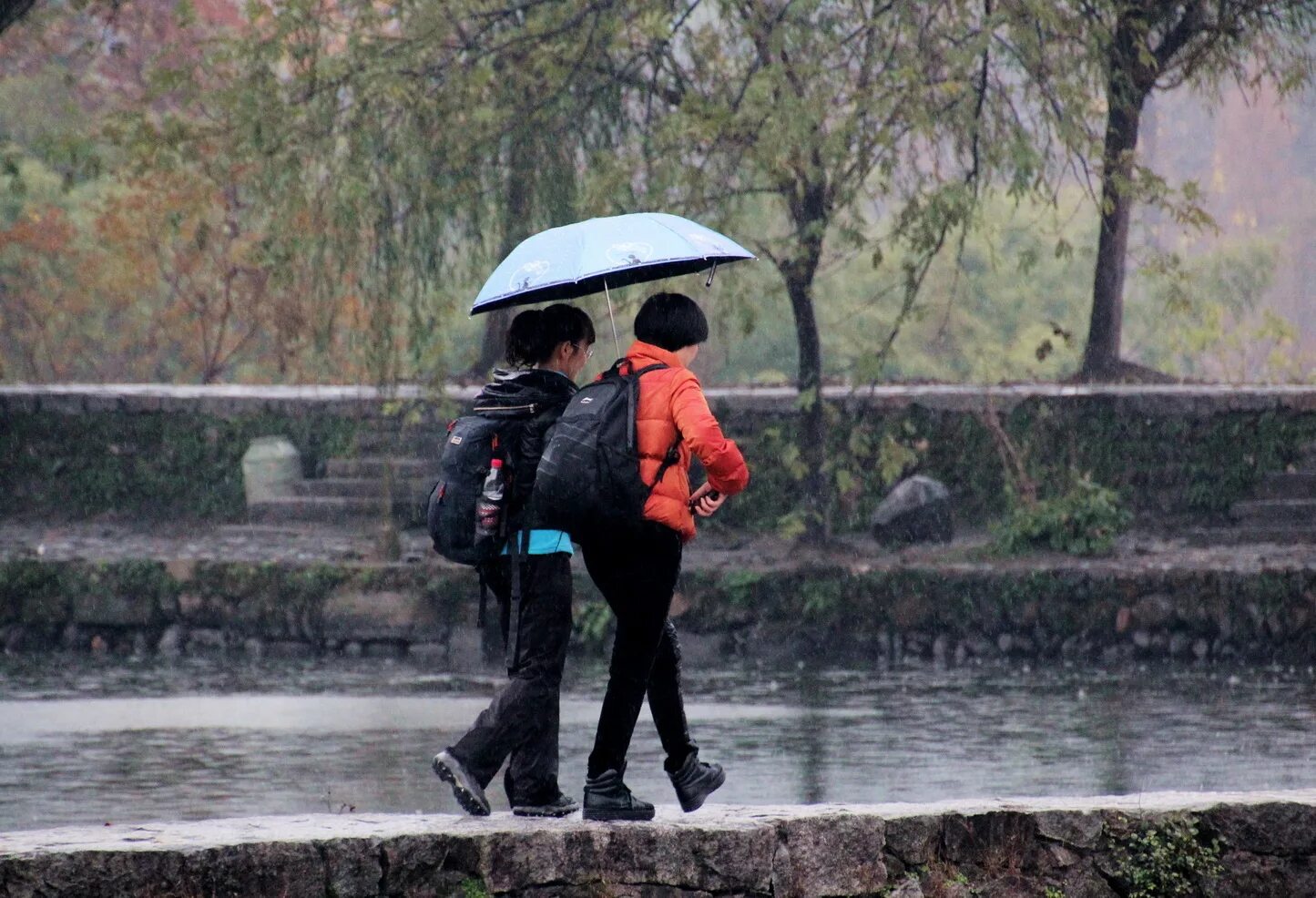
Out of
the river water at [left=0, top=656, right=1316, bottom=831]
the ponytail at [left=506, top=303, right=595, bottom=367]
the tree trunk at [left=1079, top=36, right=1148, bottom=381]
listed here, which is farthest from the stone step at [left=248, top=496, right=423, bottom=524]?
the ponytail at [left=506, top=303, right=595, bottom=367]

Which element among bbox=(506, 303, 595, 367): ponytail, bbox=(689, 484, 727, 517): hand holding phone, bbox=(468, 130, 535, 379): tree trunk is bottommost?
bbox=(689, 484, 727, 517): hand holding phone

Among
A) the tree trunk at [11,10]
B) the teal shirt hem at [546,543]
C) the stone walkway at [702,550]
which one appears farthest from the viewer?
the stone walkway at [702,550]

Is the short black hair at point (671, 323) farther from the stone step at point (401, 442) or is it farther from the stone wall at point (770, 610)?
the stone step at point (401, 442)

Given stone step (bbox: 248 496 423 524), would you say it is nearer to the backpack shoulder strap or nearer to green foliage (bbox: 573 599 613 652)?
green foliage (bbox: 573 599 613 652)

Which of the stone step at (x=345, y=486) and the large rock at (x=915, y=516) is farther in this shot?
the stone step at (x=345, y=486)

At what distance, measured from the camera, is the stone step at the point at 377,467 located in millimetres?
19391

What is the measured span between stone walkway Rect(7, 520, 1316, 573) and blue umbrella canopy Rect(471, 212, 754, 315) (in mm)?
10436

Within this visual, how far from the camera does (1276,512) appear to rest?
17.9 meters

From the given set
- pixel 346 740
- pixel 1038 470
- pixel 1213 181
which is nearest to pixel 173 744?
pixel 346 740

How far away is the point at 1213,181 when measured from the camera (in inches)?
2534

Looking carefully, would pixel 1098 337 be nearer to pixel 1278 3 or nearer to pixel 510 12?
pixel 1278 3

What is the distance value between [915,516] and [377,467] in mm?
5402

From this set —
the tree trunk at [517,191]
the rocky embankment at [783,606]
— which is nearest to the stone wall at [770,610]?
the rocky embankment at [783,606]

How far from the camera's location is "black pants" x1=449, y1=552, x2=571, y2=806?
582cm
